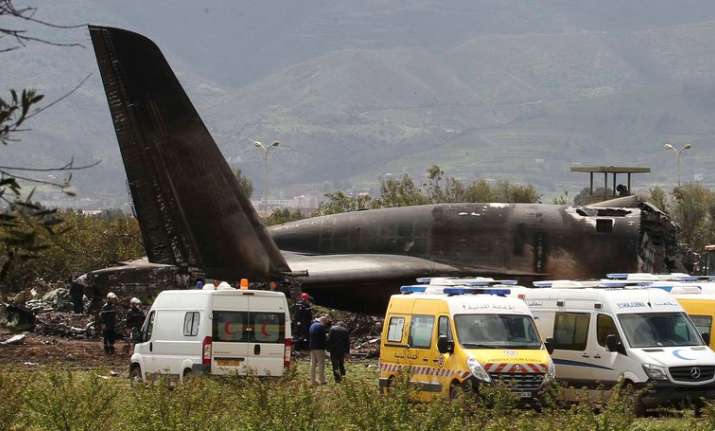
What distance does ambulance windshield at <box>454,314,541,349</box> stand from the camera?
24594mm

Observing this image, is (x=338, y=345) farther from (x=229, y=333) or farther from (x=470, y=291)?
(x=470, y=291)

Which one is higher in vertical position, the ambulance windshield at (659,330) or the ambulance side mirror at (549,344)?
the ambulance windshield at (659,330)

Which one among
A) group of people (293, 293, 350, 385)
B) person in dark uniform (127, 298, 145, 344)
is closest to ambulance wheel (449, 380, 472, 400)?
group of people (293, 293, 350, 385)

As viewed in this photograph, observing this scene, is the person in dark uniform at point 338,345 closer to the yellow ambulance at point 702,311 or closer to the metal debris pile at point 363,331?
the yellow ambulance at point 702,311

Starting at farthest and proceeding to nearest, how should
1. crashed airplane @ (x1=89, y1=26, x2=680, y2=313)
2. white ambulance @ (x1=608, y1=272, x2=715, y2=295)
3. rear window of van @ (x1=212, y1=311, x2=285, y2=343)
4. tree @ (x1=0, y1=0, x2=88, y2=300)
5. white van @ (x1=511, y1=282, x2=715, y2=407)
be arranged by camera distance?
crashed airplane @ (x1=89, y1=26, x2=680, y2=313), white ambulance @ (x1=608, y1=272, x2=715, y2=295), rear window of van @ (x1=212, y1=311, x2=285, y2=343), white van @ (x1=511, y1=282, x2=715, y2=407), tree @ (x1=0, y1=0, x2=88, y2=300)

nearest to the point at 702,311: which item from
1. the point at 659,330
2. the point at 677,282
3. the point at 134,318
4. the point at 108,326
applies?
the point at 677,282

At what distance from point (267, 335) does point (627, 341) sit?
772 cm

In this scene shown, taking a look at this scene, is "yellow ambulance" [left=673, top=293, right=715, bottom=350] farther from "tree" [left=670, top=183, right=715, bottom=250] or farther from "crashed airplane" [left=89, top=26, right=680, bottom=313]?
"tree" [left=670, top=183, right=715, bottom=250]

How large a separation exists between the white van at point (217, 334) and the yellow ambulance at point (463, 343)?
2776 mm

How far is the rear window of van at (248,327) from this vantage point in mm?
27203

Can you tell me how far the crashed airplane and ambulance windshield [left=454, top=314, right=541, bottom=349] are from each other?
12.9 meters

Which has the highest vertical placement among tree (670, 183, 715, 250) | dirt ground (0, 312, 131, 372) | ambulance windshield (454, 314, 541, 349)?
tree (670, 183, 715, 250)

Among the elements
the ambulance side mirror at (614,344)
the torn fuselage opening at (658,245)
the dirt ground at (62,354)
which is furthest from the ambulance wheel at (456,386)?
the torn fuselage opening at (658,245)

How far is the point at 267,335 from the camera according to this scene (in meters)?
27.8
